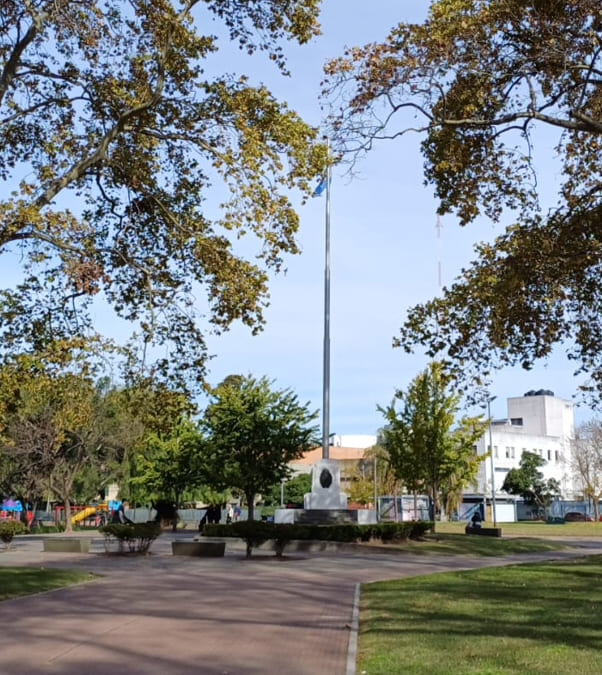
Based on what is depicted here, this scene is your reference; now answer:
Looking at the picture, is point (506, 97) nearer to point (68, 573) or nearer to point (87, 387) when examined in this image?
point (87, 387)

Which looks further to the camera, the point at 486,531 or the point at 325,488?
the point at 486,531

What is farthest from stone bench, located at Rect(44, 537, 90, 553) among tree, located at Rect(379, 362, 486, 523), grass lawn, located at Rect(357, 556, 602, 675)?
tree, located at Rect(379, 362, 486, 523)

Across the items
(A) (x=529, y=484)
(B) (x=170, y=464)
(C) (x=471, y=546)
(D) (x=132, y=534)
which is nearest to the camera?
(D) (x=132, y=534)

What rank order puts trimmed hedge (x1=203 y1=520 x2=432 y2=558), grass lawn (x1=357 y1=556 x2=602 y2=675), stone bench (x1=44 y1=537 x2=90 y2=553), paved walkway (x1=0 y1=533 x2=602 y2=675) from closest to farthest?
grass lawn (x1=357 y1=556 x2=602 y2=675) → paved walkway (x1=0 y1=533 x2=602 y2=675) → trimmed hedge (x1=203 y1=520 x2=432 y2=558) → stone bench (x1=44 y1=537 x2=90 y2=553)

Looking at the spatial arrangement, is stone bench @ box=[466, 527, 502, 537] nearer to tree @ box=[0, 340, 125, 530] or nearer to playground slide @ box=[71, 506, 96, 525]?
tree @ box=[0, 340, 125, 530]

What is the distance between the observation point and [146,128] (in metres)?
15.5

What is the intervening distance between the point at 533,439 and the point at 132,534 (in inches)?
3507

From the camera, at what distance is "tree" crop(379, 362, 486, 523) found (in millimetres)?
35406

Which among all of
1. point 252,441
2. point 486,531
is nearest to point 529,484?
point 486,531

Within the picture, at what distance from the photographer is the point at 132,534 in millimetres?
23000

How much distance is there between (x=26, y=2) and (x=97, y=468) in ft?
132

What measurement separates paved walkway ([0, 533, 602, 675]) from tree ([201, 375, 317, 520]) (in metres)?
12.0

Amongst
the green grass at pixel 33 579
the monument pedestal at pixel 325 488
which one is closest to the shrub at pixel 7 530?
the green grass at pixel 33 579

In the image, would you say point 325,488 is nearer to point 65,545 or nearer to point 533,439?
point 65,545
